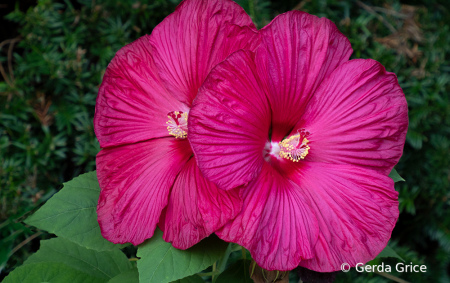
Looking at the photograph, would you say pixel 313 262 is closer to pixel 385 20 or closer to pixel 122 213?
pixel 122 213

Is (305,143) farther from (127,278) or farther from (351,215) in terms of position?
(127,278)

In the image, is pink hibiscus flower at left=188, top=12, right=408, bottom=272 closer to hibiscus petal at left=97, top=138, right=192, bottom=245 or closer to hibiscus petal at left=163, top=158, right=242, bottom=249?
hibiscus petal at left=163, top=158, right=242, bottom=249

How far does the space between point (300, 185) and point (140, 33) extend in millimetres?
1090

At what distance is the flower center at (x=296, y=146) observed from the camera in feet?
2.21

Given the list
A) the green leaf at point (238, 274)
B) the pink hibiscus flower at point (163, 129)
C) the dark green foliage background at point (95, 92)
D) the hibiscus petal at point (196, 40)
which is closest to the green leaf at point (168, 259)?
the pink hibiscus flower at point (163, 129)

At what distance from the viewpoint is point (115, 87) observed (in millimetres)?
693

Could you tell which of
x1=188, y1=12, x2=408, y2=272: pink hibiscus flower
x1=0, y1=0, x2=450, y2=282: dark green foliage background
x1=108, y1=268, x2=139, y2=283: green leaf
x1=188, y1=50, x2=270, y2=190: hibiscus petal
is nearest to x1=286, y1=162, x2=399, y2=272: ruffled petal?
x1=188, y1=12, x2=408, y2=272: pink hibiscus flower

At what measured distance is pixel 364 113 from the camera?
64cm

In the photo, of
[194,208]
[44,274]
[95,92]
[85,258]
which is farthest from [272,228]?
[95,92]

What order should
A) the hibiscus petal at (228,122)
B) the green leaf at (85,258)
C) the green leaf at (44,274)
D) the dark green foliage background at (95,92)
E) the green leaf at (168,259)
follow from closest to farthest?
the hibiscus petal at (228,122)
the green leaf at (168,259)
the green leaf at (44,274)
the green leaf at (85,258)
the dark green foliage background at (95,92)

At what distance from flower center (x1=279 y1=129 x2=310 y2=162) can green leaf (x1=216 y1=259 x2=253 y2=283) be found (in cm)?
29

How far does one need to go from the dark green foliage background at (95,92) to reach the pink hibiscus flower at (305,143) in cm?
83

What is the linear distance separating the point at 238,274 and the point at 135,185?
33cm

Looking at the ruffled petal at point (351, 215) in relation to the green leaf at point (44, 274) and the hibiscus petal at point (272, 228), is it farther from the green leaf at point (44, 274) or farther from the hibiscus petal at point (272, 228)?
the green leaf at point (44, 274)
